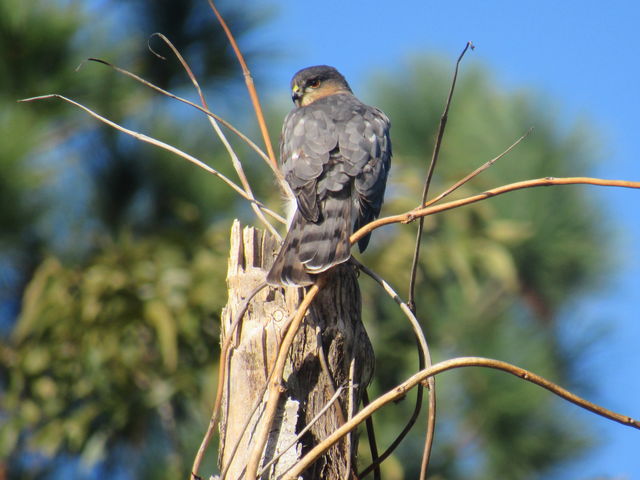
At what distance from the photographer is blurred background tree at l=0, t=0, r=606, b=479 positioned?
6164 mm

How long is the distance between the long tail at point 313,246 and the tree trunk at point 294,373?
0.15ft

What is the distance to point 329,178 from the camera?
3215 millimetres

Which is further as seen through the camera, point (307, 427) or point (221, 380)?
point (221, 380)

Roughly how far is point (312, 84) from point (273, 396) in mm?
2971

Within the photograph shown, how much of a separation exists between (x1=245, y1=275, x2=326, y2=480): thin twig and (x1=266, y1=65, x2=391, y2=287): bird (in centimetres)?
25

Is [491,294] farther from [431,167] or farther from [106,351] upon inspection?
[431,167]

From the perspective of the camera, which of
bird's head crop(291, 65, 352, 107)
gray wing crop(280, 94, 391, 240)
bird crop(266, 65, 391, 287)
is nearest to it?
bird crop(266, 65, 391, 287)

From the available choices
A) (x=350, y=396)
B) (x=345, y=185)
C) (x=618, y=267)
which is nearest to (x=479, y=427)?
(x=618, y=267)

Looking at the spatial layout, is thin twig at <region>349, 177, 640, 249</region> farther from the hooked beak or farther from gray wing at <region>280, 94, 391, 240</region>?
the hooked beak

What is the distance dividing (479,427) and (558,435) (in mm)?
730

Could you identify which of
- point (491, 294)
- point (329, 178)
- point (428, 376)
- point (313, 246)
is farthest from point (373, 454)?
point (491, 294)

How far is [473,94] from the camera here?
10016 mm

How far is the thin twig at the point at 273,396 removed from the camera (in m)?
1.77

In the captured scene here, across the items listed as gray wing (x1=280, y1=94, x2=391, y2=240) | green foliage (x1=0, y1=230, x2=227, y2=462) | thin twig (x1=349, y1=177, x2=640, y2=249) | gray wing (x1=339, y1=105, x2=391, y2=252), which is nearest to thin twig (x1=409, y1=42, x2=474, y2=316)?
thin twig (x1=349, y1=177, x2=640, y2=249)
